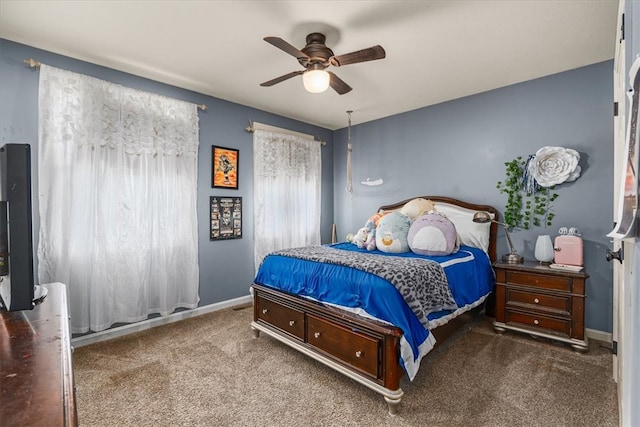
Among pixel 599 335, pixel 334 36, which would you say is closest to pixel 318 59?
pixel 334 36

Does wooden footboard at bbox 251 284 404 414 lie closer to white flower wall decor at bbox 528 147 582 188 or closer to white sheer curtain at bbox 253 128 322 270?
white sheer curtain at bbox 253 128 322 270

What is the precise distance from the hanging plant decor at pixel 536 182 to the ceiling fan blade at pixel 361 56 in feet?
6.69

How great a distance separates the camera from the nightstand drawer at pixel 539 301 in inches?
103

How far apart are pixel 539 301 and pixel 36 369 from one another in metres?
3.34

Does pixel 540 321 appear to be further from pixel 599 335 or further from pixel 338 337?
pixel 338 337

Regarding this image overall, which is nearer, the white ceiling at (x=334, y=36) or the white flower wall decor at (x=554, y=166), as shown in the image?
the white ceiling at (x=334, y=36)

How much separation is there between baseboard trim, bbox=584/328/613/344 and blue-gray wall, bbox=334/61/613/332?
5 centimetres

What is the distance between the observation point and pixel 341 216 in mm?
5172

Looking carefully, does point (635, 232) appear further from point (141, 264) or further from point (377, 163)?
point (377, 163)

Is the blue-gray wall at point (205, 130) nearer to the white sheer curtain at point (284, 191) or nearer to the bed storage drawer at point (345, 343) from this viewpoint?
the white sheer curtain at point (284, 191)

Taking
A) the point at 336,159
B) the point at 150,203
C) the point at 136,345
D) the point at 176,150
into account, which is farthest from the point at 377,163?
the point at 136,345

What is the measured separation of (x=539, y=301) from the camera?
2746mm

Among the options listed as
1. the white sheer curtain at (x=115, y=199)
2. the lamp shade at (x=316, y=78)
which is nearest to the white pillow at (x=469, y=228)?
the lamp shade at (x=316, y=78)

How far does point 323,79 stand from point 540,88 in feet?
7.91
